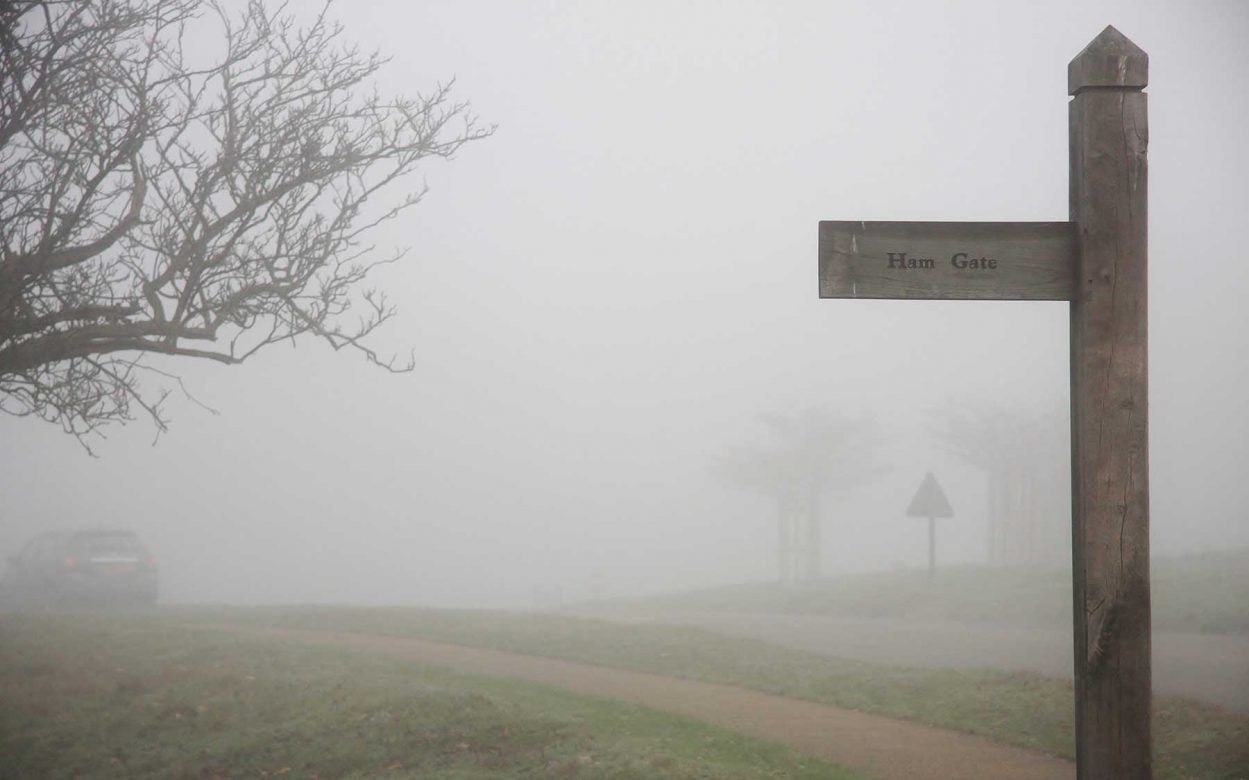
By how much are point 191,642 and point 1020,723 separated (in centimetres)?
1204

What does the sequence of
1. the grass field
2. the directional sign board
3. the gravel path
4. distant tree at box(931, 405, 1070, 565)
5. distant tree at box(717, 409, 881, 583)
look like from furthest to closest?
distant tree at box(717, 409, 881, 583), distant tree at box(931, 405, 1070, 565), the grass field, the gravel path, the directional sign board

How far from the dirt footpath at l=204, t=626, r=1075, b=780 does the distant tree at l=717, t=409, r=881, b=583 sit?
99.0ft

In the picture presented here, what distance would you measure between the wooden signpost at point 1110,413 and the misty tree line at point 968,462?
101 feet

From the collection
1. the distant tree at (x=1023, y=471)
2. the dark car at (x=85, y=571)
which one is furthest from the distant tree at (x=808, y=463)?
the dark car at (x=85, y=571)

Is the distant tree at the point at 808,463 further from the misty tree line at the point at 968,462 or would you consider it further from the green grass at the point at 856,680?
the green grass at the point at 856,680

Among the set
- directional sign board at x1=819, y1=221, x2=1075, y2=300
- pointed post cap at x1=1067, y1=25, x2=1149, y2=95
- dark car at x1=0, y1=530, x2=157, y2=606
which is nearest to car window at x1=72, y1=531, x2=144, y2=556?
dark car at x1=0, y1=530, x2=157, y2=606

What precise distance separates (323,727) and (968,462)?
34415mm

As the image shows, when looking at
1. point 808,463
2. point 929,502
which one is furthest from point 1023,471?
point 929,502

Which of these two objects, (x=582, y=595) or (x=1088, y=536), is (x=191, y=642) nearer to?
(x=1088, y=536)

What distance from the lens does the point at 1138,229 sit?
16.8 feet

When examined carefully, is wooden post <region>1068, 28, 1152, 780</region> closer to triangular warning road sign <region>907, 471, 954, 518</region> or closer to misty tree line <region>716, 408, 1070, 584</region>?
triangular warning road sign <region>907, 471, 954, 518</region>

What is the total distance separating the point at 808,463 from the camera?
44906 millimetres

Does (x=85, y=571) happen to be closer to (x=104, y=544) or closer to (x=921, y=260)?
(x=104, y=544)

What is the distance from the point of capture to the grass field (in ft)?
58.2
